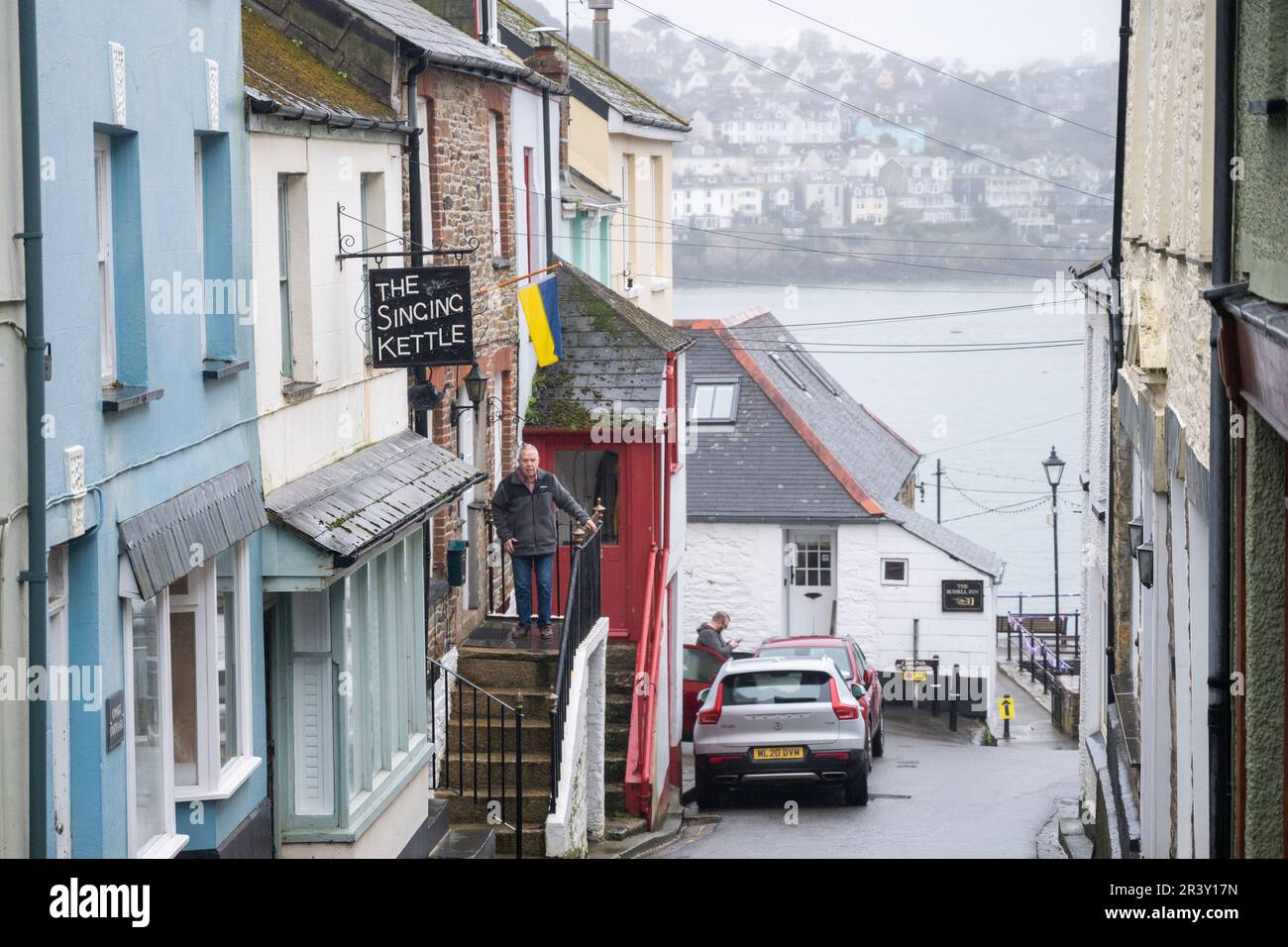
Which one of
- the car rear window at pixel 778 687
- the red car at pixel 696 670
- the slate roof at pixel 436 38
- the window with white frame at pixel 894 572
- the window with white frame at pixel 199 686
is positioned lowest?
the red car at pixel 696 670

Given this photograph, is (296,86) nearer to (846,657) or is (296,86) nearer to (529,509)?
(529,509)

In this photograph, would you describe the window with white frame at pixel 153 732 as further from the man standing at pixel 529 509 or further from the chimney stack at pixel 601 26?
the chimney stack at pixel 601 26

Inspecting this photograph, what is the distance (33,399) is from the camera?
21.7 ft

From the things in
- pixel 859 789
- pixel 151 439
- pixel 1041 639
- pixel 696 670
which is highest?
pixel 151 439

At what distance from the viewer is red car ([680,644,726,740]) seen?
26.5m

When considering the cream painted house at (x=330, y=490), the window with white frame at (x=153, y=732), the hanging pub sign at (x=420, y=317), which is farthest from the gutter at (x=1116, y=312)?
the window with white frame at (x=153, y=732)

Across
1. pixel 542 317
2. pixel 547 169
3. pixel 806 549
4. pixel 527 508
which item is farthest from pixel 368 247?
pixel 806 549

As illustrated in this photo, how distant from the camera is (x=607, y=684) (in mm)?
20141

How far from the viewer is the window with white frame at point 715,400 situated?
3462 cm

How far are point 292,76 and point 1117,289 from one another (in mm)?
7497

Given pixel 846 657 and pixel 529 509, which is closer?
pixel 529 509

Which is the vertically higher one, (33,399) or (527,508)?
(33,399)

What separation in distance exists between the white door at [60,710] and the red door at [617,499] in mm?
13970
